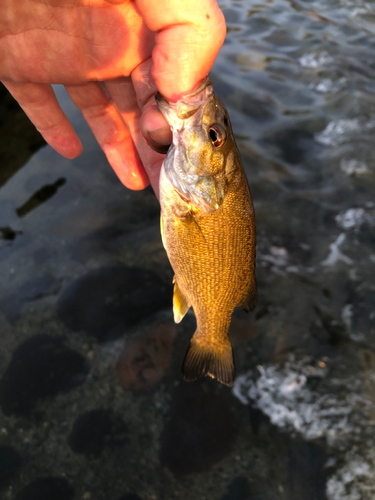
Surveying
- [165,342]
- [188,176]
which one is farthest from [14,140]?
[188,176]

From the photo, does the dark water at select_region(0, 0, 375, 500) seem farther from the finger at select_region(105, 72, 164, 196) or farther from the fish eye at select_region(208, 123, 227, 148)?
the fish eye at select_region(208, 123, 227, 148)

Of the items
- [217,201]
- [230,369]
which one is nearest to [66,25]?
[217,201]

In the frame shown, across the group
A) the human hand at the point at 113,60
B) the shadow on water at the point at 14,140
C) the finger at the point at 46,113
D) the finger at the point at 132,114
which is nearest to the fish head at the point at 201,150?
the human hand at the point at 113,60

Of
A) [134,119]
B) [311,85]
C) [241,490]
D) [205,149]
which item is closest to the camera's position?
[205,149]

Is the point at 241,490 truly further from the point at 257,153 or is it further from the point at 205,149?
the point at 257,153

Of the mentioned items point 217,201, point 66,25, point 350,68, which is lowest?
point 350,68

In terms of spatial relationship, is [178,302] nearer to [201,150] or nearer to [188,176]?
[188,176]
